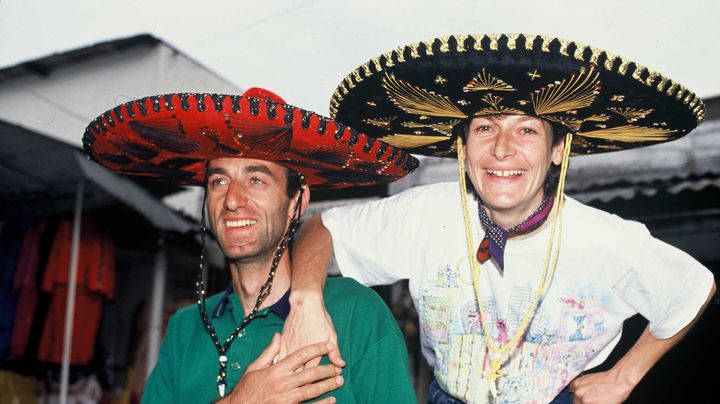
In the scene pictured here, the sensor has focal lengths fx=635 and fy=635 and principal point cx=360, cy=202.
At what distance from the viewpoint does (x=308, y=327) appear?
80.0 inches

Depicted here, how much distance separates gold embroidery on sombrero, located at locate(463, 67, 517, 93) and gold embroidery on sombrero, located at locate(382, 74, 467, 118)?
117 millimetres

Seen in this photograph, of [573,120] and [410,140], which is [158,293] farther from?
[573,120]

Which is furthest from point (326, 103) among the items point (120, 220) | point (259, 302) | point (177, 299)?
point (177, 299)

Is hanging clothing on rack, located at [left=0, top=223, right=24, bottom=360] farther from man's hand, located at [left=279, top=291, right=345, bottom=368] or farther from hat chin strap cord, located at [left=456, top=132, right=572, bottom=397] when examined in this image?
hat chin strap cord, located at [left=456, top=132, right=572, bottom=397]

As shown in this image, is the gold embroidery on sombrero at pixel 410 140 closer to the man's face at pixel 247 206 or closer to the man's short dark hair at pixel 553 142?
the man's short dark hair at pixel 553 142

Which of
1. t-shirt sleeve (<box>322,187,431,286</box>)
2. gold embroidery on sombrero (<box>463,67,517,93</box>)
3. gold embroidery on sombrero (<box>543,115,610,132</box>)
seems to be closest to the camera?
gold embroidery on sombrero (<box>463,67,517,93</box>)

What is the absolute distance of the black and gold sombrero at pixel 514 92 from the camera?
1713mm

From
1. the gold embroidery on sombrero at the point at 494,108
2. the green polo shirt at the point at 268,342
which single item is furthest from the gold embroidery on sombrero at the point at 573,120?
the green polo shirt at the point at 268,342

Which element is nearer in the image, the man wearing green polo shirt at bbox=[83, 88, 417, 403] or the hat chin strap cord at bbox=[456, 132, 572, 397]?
the man wearing green polo shirt at bbox=[83, 88, 417, 403]

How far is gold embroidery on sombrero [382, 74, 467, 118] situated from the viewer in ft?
6.43

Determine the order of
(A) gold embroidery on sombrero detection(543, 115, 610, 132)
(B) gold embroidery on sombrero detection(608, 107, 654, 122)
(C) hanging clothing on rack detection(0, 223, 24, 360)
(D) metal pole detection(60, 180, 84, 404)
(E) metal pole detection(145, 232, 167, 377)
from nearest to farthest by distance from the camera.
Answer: (B) gold embroidery on sombrero detection(608, 107, 654, 122) → (A) gold embroidery on sombrero detection(543, 115, 610, 132) → (D) metal pole detection(60, 180, 84, 404) → (C) hanging clothing on rack detection(0, 223, 24, 360) → (E) metal pole detection(145, 232, 167, 377)

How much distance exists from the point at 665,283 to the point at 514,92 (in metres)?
0.92

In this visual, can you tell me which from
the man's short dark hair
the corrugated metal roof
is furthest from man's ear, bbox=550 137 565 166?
the corrugated metal roof

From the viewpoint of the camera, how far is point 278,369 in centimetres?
198
